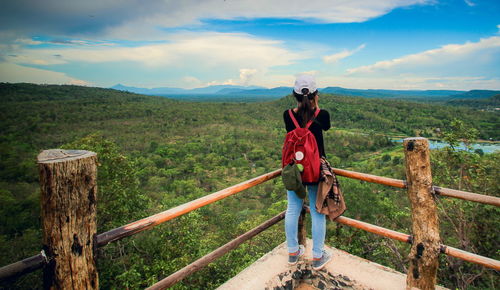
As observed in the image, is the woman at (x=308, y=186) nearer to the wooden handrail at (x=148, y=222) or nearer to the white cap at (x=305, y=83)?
the white cap at (x=305, y=83)

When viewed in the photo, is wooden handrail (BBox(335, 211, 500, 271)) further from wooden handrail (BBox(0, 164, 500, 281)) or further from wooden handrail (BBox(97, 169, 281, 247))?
wooden handrail (BBox(97, 169, 281, 247))

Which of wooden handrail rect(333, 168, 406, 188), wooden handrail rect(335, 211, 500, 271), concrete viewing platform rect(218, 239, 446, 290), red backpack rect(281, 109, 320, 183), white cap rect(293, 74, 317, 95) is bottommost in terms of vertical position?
concrete viewing platform rect(218, 239, 446, 290)

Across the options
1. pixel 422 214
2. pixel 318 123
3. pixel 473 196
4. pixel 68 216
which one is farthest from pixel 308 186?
pixel 68 216

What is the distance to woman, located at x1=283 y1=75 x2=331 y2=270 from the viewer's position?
2.05 metres

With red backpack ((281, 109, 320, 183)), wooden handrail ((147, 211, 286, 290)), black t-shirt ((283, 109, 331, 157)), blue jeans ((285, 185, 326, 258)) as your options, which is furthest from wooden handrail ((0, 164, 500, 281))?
black t-shirt ((283, 109, 331, 157))

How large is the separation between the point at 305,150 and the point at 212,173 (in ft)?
130

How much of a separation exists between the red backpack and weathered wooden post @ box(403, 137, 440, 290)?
681 mm

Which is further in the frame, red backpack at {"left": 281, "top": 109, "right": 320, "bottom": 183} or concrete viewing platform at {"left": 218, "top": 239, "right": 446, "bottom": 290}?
concrete viewing platform at {"left": 218, "top": 239, "right": 446, "bottom": 290}

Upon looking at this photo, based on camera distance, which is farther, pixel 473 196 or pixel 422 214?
pixel 422 214

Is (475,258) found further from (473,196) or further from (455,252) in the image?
(473,196)

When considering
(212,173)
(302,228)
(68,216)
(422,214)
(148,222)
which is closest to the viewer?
(68,216)

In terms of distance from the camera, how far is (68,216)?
116 centimetres

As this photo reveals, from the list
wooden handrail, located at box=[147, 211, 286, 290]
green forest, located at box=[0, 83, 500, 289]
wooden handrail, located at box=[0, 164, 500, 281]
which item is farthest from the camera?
green forest, located at box=[0, 83, 500, 289]

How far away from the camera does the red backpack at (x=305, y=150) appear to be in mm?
2043
